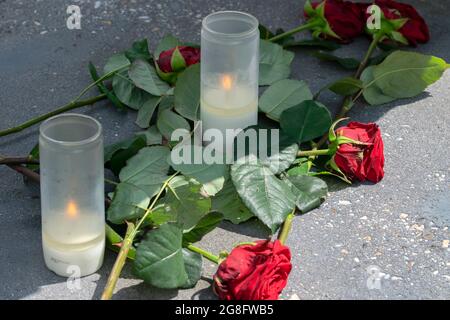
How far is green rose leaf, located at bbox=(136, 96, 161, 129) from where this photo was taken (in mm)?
1937

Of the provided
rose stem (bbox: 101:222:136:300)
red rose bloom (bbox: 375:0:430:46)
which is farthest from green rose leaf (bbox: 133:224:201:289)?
red rose bloom (bbox: 375:0:430:46)

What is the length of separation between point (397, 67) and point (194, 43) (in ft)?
1.72

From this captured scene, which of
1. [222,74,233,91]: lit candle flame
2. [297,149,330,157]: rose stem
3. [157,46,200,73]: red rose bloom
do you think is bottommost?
[297,149,330,157]: rose stem

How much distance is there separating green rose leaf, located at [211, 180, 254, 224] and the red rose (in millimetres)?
178

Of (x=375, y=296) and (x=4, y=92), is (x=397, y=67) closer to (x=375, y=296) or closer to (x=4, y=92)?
(x=375, y=296)

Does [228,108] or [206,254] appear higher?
[228,108]

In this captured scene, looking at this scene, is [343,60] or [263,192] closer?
[263,192]

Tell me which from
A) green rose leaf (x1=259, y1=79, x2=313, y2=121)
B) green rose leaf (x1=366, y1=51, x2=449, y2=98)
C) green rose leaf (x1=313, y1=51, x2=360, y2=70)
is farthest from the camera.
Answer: green rose leaf (x1=313, y1=51, x2=360, y2=70)

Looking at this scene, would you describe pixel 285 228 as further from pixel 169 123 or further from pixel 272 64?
pixel 272 64

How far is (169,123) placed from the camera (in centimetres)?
185

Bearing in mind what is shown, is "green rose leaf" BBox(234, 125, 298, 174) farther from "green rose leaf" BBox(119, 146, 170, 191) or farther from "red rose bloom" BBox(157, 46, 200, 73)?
"red rose bloom" BBox(157, 46, 200, 73)

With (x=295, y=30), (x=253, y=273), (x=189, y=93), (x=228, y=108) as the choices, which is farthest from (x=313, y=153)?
(x=295, y=30)

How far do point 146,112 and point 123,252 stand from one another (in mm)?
491

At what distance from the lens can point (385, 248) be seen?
1.67 m
